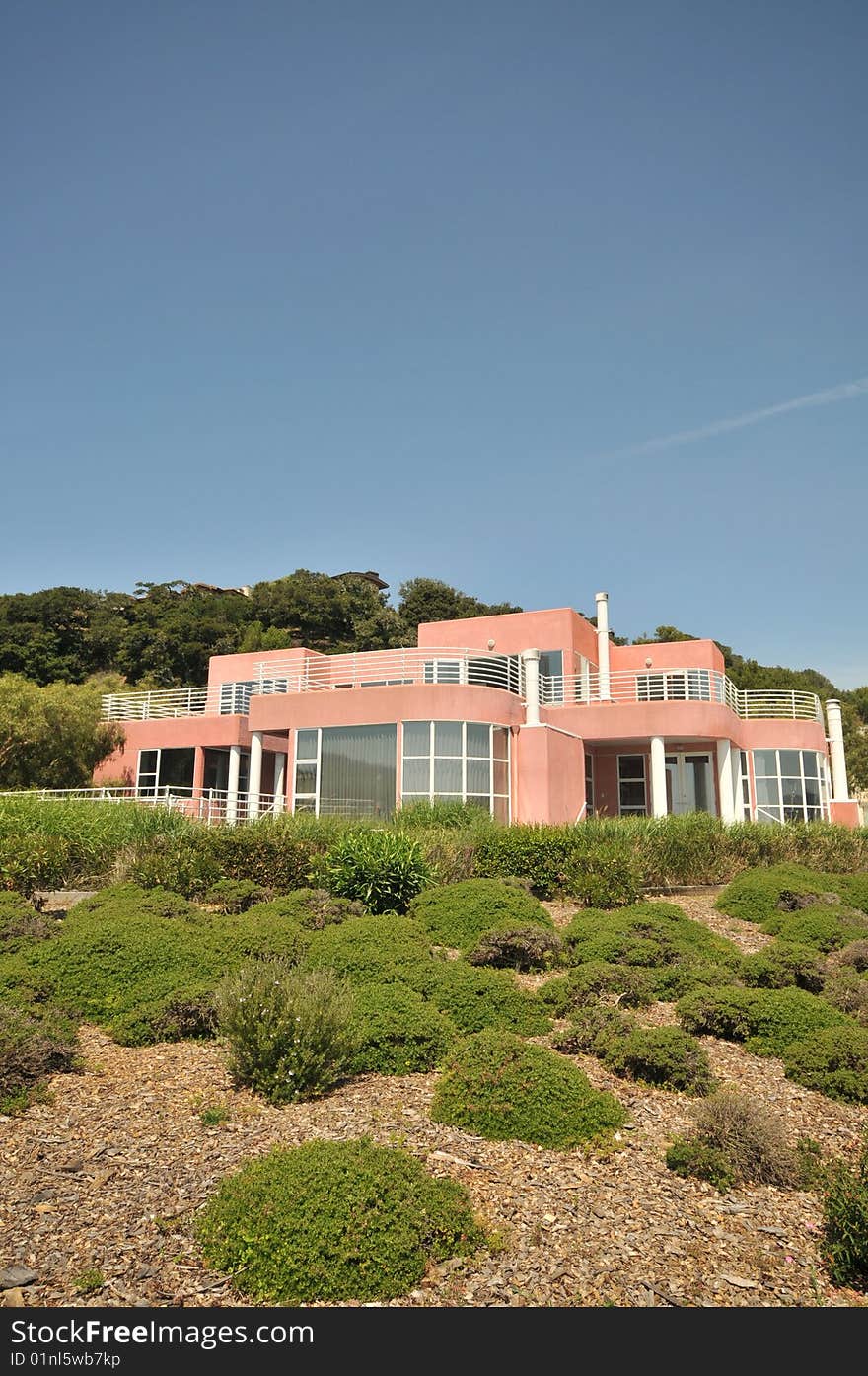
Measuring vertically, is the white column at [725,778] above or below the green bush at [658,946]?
above

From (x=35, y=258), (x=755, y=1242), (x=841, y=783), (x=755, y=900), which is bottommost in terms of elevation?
(x=755, y=1242)

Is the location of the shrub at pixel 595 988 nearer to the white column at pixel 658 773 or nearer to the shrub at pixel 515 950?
the shrub at pixel 515 950

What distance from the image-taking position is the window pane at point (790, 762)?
83.6ft

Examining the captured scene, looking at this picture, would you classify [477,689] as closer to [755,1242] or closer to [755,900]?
[755,900]

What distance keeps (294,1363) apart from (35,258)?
15.0 meters

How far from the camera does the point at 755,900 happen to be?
12.6 m

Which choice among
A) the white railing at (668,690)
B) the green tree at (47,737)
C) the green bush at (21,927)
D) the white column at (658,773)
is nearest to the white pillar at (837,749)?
the white railing at (668,690)

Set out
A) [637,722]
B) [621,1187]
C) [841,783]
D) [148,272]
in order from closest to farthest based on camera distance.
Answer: [621,1187] → [148,272] → [637,722] → [841,783]

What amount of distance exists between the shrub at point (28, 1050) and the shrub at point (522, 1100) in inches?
109

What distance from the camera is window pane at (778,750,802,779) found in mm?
25484

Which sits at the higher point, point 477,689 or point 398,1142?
point 477,689

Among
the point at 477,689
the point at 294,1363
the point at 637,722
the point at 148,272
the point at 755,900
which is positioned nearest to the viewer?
the point at 294,1363

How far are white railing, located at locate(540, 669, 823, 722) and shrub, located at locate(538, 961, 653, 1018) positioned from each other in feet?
49.7

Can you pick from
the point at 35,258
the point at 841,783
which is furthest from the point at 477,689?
the point at 841,783
